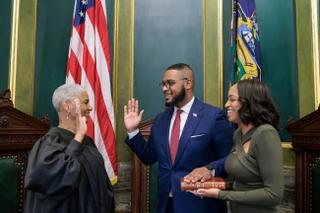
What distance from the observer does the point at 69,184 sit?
5.77 feet

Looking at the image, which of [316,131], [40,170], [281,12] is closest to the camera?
[40,170]

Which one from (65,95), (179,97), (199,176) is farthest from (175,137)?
(65,95)

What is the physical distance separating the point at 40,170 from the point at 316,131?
7.24 ft

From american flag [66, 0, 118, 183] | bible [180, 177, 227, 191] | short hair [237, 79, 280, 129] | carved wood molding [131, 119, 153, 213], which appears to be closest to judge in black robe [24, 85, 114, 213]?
bible [180, 177, 227, 191]

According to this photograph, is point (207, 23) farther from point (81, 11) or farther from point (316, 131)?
point (316, 131)

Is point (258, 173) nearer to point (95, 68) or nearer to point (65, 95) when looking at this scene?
point (65, 95)

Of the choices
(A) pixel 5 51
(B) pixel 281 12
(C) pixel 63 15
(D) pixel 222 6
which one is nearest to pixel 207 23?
(D) pixel 222 6

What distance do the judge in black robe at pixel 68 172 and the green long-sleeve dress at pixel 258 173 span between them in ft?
2.47

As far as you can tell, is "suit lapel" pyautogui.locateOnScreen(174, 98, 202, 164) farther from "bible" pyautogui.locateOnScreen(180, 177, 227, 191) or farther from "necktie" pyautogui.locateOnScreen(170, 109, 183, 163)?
"bible" pyautogui.locateOnScreen(180, 177, 227, 191)

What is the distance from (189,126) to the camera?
7.61 feet

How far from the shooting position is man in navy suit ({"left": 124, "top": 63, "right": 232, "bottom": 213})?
219 cm

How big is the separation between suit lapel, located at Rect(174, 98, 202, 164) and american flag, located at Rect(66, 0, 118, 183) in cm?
118

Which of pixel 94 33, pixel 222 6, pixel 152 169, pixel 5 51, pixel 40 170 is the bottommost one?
pixel 152 169

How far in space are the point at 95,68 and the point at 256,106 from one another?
193 centimetres
